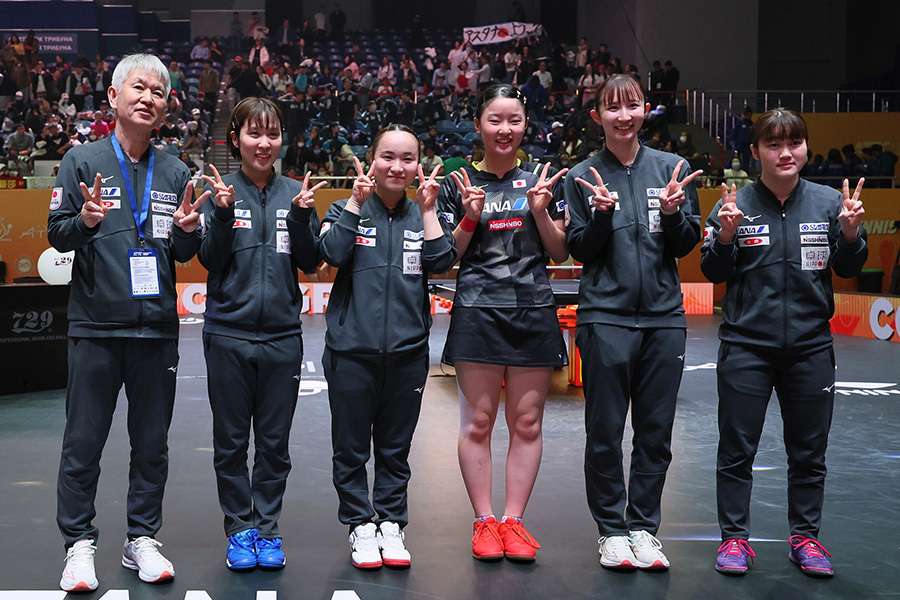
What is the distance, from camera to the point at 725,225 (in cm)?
310

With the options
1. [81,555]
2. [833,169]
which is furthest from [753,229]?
[833,169]

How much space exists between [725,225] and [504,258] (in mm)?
830

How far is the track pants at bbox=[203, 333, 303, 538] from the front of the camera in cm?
314

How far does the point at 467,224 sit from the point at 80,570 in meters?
1.85

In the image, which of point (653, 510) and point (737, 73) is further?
point (737, 73)

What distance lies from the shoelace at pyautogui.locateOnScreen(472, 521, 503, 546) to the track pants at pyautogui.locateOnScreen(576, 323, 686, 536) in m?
0.40

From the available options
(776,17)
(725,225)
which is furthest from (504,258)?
(776,17)

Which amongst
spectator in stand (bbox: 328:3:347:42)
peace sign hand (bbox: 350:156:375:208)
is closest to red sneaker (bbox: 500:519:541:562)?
peace sign hand (bbox: 350:156:375:208)

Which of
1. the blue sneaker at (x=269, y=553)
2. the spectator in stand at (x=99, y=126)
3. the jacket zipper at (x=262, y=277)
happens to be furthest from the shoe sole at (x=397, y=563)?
the spectator in stand at (x=99, y=126)

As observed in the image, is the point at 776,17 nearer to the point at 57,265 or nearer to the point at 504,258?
the point at 57,265

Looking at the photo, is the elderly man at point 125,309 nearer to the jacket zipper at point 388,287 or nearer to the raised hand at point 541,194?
the jacket zipper at point 388,287

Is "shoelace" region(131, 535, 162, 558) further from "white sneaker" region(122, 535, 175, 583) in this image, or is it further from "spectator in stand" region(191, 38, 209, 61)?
"spectator in stand" region(191, 38, 209, 61)

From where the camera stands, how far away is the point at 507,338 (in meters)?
3.28

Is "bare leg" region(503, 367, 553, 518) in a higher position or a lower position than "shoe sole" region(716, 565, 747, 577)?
higher
